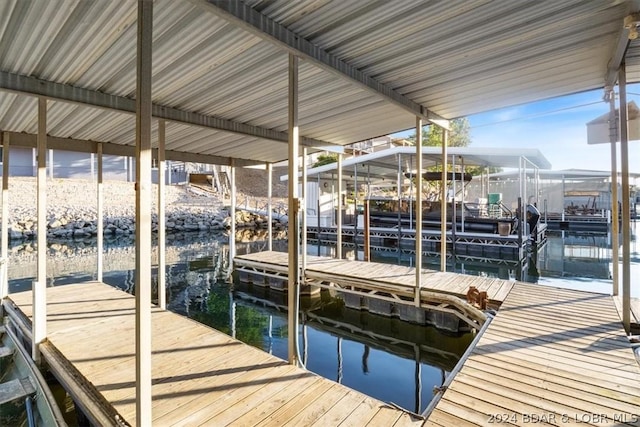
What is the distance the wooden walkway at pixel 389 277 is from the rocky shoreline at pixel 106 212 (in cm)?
1179

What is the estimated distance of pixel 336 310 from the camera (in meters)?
6.69

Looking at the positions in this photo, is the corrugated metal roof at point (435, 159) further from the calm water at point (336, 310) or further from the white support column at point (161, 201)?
the white support column at point (161, 201)

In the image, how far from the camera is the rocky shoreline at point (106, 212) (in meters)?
15.6

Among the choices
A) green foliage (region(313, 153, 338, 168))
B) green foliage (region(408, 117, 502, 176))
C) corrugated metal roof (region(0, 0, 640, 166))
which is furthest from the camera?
green foliage (region(313, 153, 338, 168))

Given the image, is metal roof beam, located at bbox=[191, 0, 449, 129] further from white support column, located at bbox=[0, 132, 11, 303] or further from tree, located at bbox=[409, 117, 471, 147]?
tree, located at bbox=[409, 117, 471, 147]

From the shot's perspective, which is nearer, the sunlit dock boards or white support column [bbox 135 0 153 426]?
white support column [bbox 135 0 153 426]

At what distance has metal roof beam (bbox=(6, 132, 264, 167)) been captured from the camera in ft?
18.4

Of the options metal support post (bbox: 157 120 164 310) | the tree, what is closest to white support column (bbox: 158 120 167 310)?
metal support post (bbox: 157 120 164 310)

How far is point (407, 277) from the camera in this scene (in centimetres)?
625

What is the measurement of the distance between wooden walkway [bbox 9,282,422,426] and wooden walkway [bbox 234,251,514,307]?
313 cm

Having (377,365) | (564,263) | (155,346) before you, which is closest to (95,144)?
(155,346)

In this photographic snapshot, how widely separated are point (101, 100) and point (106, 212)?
54.2 feet

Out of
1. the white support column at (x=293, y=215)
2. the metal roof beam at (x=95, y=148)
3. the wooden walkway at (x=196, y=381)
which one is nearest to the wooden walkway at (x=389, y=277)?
the metal roof beam at (x=95, y=148)

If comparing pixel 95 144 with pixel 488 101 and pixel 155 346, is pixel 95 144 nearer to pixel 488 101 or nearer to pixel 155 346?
pixel 155 346
